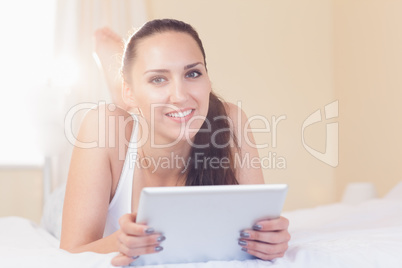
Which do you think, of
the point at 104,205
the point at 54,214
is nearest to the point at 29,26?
the point at 54,214

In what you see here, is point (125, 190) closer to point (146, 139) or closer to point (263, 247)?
point (146, 139)

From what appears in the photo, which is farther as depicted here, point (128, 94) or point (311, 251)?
point (128, 94)

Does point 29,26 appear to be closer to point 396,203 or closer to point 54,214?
point 54,214

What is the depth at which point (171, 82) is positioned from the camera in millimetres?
1093

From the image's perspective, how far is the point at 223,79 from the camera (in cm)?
251

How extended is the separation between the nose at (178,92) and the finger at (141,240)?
0.37 metres

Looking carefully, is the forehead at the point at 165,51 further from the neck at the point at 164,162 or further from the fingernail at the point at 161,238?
the fingernail at the point at 161,238

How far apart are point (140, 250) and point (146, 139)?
45cm

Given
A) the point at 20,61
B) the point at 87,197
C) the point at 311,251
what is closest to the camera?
the point at 311,251

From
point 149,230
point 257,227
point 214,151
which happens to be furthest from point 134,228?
point 214,151

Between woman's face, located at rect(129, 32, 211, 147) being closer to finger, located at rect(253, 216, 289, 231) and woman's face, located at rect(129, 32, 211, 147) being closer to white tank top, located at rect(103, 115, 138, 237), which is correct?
white tank top, located at rect(103, 115, 138, 237)

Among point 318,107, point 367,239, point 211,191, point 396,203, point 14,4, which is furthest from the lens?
point 318,107

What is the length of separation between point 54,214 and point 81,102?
944 millimetres

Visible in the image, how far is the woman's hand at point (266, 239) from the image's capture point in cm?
84
